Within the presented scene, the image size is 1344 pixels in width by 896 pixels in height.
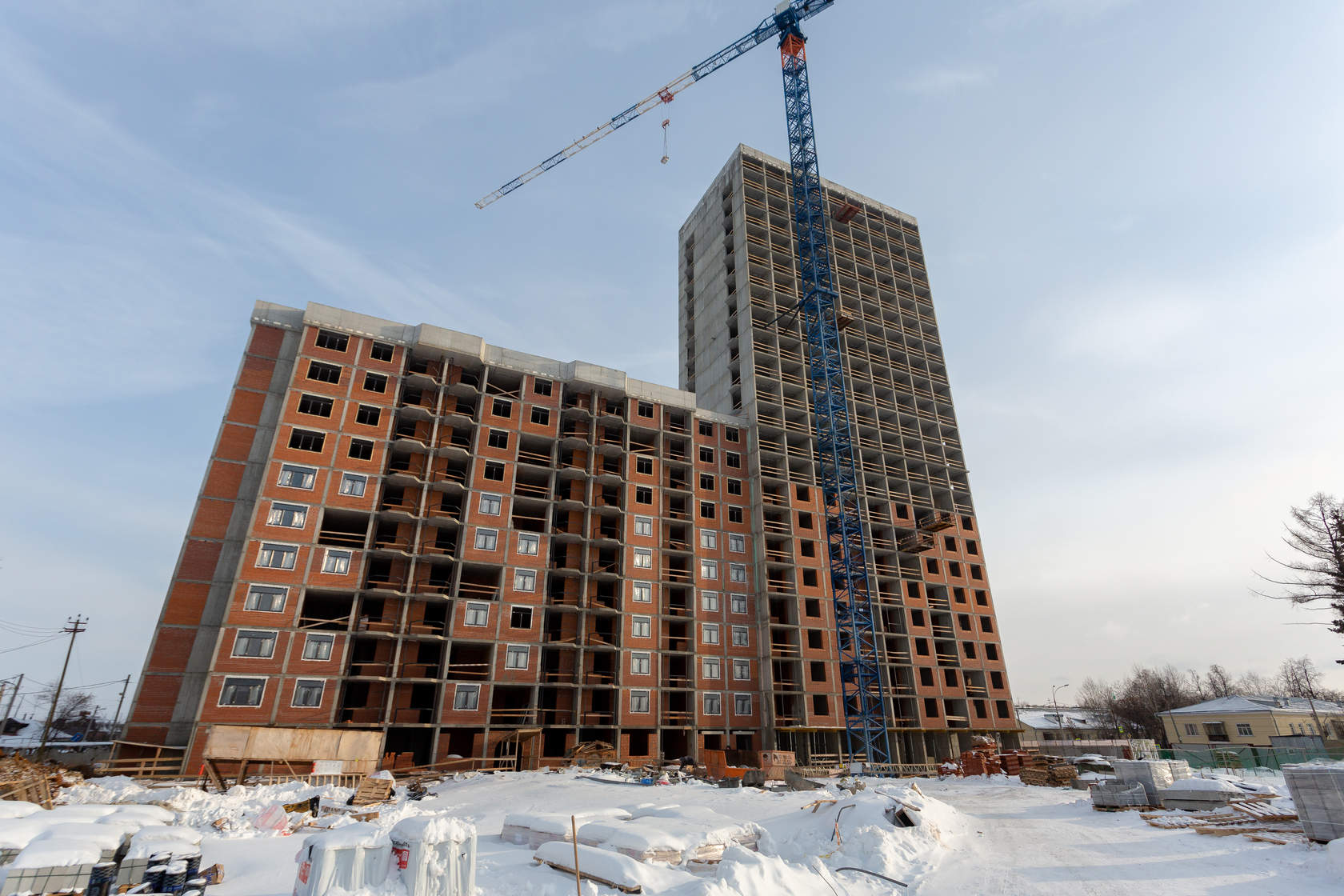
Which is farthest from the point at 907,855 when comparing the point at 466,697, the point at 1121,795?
the point at 466,697

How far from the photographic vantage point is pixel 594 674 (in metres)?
53.7

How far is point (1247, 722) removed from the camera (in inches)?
2990

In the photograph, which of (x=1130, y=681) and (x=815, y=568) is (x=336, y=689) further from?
(x=1130, y=681)

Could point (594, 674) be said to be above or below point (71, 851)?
above

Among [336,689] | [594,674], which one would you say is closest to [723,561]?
[594,674]

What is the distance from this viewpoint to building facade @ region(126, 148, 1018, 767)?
44.2m

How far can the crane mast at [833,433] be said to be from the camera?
2357 inches

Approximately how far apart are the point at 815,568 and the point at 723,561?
936 cm

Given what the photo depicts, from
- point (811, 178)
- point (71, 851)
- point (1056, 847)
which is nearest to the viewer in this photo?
point (71, 851)

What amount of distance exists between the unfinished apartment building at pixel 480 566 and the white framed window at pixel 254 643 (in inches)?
8.2

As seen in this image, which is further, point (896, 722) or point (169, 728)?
point (896, 722)

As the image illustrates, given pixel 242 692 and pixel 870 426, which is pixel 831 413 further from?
pixel 242 692

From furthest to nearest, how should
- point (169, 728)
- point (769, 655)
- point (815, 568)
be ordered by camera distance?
1. point (815, 568)
2. point (769, 655)
3. point (169, 728)

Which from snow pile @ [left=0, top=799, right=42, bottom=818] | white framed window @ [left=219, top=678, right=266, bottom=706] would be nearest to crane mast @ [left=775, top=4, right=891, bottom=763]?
white framed window @ [left=219, top=678, right=266, bottom=706]
